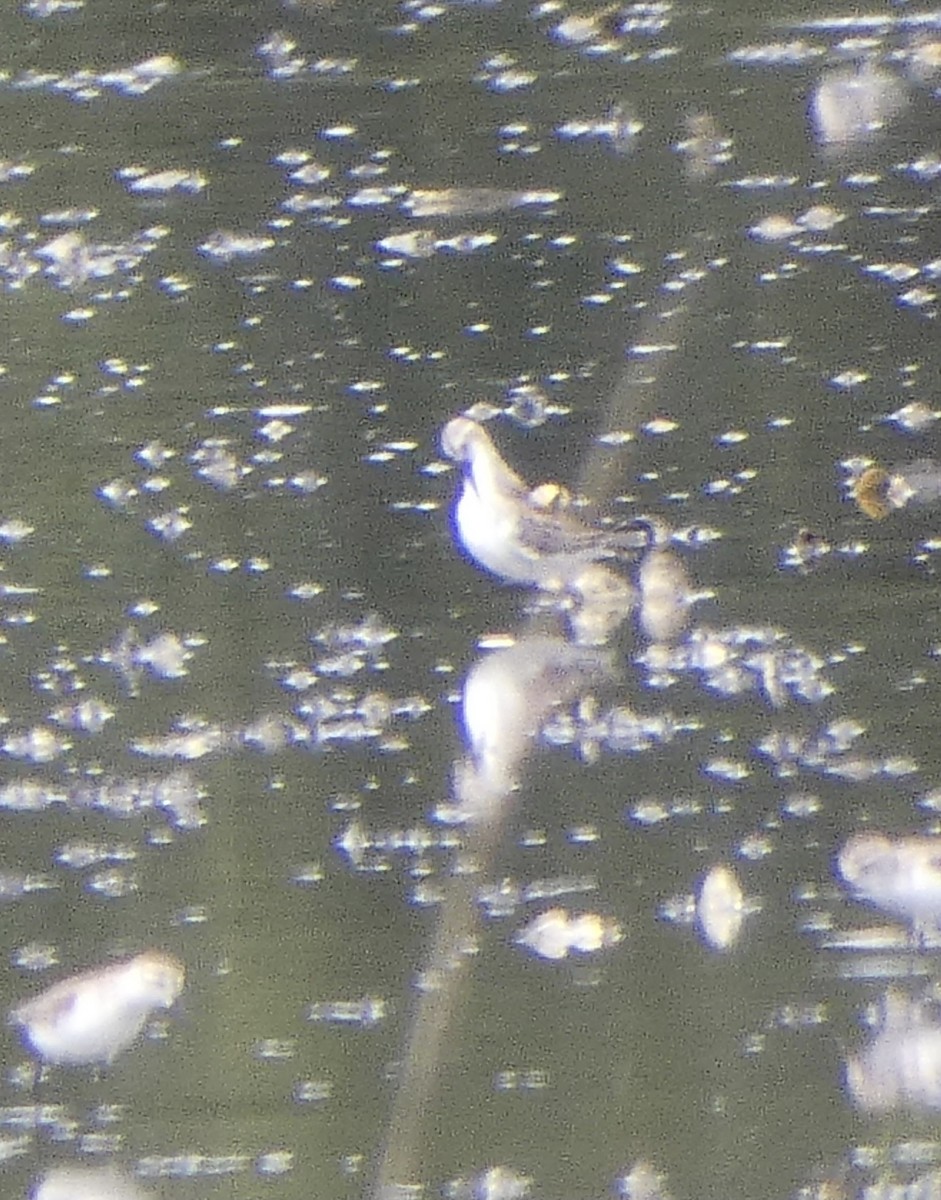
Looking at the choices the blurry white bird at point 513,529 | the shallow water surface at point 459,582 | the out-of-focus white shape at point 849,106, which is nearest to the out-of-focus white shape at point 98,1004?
the shallow water surface at point 459,582

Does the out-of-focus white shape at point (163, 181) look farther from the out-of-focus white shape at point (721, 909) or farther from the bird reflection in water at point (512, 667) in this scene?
the out-of-focus white shape at point (721, 909)

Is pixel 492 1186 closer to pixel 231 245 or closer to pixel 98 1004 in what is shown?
pixel 98 1004

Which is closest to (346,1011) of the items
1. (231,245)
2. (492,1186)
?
(492,1186)

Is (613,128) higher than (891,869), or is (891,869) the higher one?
(613,128)

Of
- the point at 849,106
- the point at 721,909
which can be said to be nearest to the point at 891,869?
the point at 721,909

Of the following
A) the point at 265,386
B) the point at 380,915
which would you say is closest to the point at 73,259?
the point at 265,386

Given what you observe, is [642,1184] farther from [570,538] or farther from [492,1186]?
[570,538]
